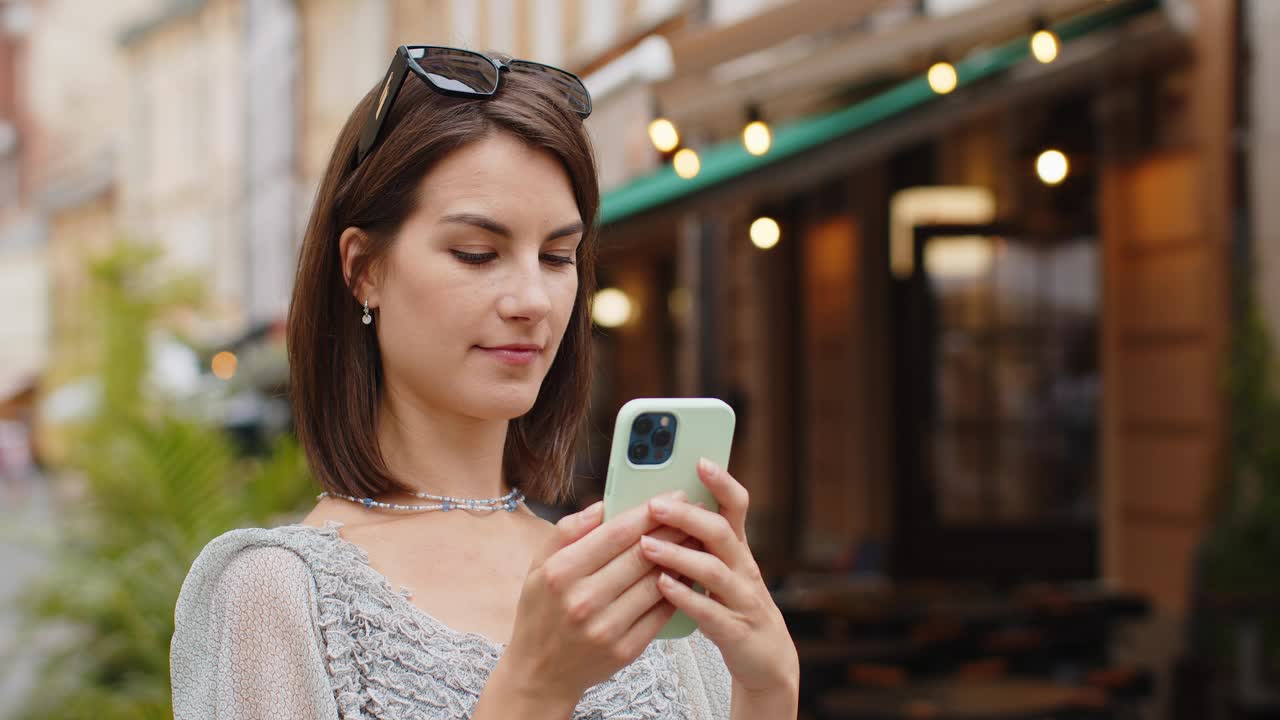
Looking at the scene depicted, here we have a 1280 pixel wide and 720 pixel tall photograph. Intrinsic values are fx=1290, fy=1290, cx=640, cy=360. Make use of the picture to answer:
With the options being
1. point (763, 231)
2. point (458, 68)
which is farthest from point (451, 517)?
point (763, 231)

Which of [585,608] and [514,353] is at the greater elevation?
[514,353]

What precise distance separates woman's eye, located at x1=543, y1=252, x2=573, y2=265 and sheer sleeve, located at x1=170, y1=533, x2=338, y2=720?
15.2 inches

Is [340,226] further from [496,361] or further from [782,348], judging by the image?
[782,348]

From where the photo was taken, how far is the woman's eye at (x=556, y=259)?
1.33m

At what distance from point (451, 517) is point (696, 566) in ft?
1.19

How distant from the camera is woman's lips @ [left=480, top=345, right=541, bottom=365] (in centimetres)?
128

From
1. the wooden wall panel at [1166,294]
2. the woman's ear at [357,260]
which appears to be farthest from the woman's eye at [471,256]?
the wooden wall panel at [1166,294]

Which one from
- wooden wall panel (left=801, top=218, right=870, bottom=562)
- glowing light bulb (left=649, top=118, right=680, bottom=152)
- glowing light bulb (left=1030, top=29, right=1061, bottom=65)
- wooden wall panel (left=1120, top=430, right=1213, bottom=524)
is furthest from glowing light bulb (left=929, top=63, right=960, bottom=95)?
wooden wall panel (left=801, top=218, right=870, bottom=562)

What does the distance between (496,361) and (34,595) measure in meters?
5.10

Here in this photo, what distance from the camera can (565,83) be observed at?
1408mm

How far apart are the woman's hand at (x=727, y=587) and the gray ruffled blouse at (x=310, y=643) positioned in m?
0.18

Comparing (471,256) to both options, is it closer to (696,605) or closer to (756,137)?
(696,605)

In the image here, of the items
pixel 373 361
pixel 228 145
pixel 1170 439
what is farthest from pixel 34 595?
pixel 228 145

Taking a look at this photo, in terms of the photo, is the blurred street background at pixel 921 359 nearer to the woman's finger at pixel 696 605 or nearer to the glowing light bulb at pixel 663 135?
the glowing light bulb at pixel 663 135
